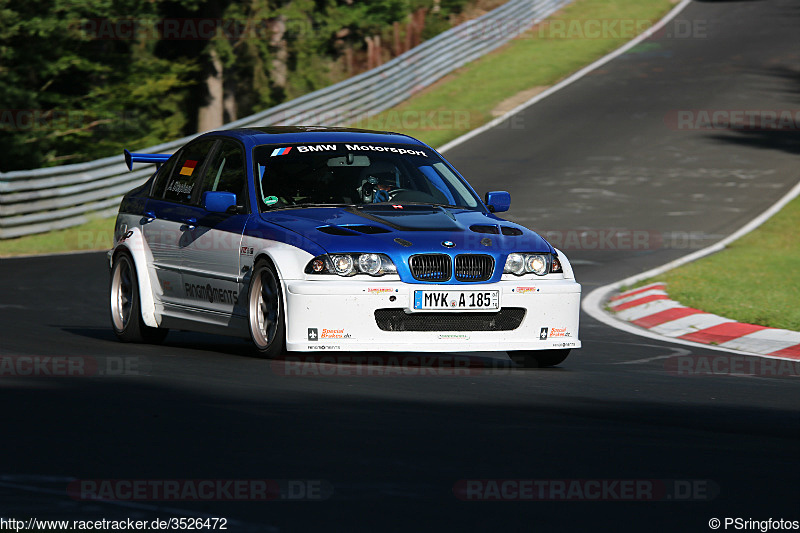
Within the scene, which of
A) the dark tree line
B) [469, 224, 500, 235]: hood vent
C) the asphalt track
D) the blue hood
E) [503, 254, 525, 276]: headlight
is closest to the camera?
the asphalt track

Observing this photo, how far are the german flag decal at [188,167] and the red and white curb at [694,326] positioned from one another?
4351 millimetres

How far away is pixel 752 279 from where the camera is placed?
1573 centimetres

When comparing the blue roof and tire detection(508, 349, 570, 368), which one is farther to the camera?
the blue roof

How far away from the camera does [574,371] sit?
9.85 m

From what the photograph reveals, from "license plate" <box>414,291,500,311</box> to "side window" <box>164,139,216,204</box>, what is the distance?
2.56 metres

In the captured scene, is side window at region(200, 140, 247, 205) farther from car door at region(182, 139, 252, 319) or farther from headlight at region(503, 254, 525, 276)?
headlight at region(503, 254, 525, 276)

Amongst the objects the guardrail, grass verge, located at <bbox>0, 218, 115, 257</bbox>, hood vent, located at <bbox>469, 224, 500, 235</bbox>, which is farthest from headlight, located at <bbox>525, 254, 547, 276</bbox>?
the guardrail

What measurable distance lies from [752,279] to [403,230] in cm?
726

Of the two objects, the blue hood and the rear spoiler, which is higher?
the rear spoiler

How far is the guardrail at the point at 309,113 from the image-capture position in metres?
22.9

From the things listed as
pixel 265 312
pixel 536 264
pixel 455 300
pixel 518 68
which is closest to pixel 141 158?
pixel 265 312

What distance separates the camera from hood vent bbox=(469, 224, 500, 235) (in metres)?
9.77

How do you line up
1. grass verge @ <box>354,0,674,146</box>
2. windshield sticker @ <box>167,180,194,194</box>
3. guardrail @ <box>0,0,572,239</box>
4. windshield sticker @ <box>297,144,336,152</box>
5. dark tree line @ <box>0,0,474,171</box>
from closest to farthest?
windshield sticker @ <box>297,144,336,152</box> < windshield sticker @ <box>167,180,194,194</box> < guardrail @ <box>0,0,572,239</box> < dark tree line @ <box>0,0,474,171</box> < grass verge @ <box>354,0,674,146</box>

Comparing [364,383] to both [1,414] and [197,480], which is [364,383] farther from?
[197,480]
